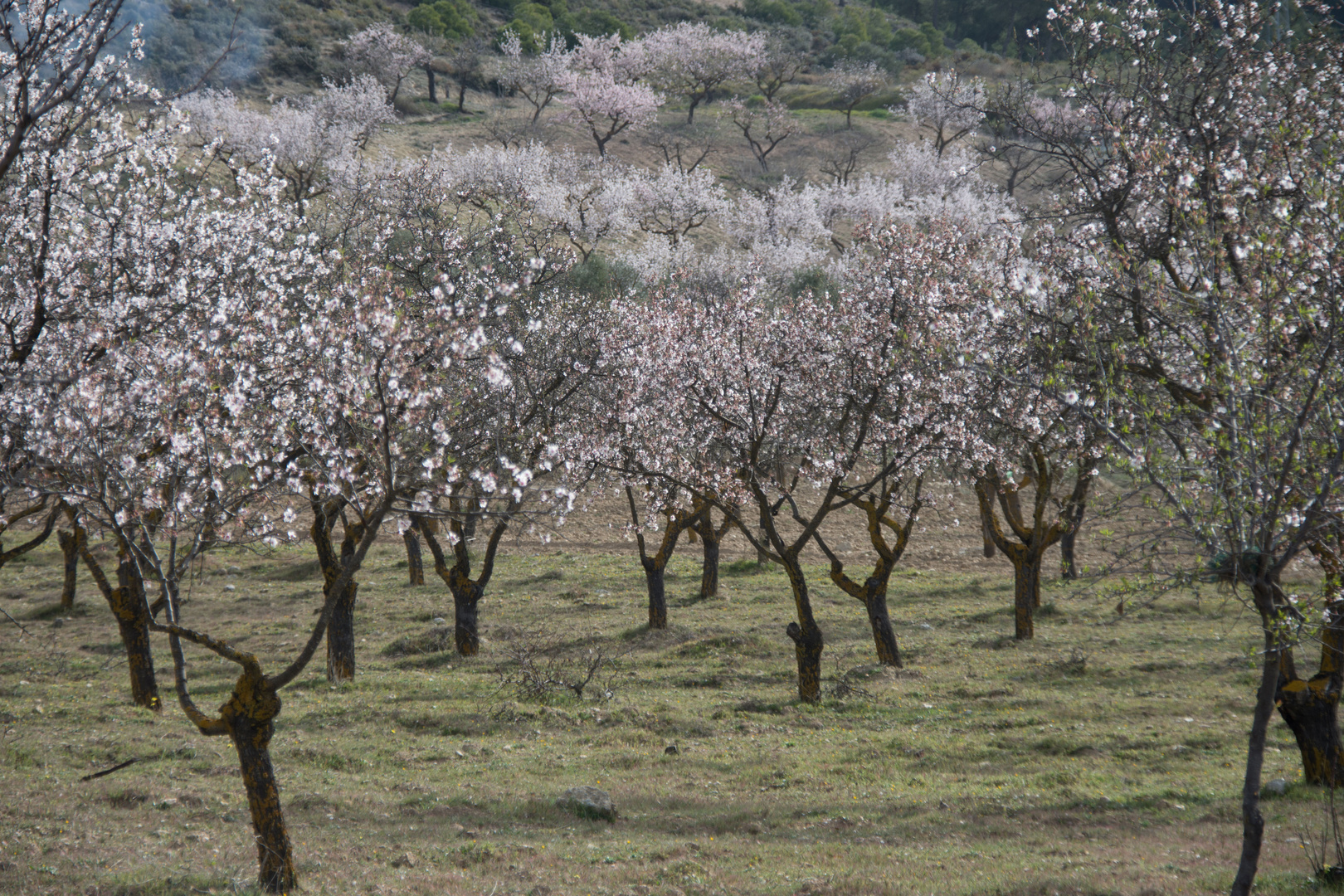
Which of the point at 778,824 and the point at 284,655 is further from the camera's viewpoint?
the point at 284,655

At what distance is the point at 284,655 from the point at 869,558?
69.5 ft

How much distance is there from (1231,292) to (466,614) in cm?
1642

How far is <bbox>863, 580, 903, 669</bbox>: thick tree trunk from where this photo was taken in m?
19.7

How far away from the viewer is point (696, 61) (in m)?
109

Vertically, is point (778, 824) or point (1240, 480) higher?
point (1240, 480)

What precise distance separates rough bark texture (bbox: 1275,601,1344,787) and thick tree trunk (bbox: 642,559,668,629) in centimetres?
1397

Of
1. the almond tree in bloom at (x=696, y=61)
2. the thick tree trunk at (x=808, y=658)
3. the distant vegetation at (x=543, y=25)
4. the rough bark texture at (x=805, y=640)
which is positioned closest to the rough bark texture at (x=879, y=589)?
the rough bark texture at (x=805, y=640)

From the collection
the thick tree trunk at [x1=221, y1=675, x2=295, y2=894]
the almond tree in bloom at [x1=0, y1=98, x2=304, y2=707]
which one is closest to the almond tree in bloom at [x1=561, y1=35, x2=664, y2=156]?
the almond tree in bloom at [x1=0, y1=98, x2=304, y2=707]

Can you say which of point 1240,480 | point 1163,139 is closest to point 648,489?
point 1163,139

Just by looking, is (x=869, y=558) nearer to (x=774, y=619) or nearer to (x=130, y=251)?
(x=774, y=619)

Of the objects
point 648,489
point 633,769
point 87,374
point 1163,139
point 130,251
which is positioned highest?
point 1163,139

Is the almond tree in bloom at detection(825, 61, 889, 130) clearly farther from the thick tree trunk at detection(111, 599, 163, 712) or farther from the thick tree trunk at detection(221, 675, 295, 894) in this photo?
the thick tree trunk at detection(221, 675, 295, 894)

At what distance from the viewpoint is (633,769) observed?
13.9 meters

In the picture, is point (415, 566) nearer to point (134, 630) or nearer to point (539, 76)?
point (134, 630)
